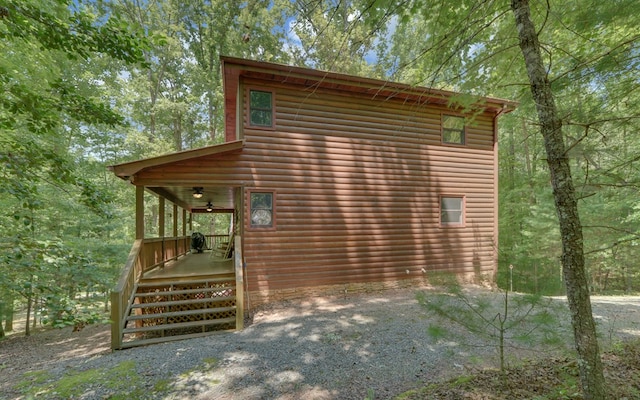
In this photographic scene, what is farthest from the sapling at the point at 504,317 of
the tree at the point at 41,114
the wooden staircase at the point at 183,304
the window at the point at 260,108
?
the window at the point at 260,108

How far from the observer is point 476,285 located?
8195 mm

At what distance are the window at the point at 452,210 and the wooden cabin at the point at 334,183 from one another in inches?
1.4

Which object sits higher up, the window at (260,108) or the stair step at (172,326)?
the window at (260,108)

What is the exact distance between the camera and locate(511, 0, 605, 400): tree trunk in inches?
87.2

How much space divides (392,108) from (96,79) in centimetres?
1377

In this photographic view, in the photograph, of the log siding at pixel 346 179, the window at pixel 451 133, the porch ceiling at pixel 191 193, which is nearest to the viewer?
the log siding at pixel 346 179

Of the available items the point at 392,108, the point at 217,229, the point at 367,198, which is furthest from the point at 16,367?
the point at 217,229

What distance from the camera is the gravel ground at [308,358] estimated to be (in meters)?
3.06

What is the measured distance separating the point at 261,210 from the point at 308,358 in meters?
3.67

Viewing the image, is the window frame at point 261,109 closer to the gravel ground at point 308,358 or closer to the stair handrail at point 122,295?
the stair handrail at point 122,295

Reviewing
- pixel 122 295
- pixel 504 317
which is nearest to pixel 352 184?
pixel 504 317

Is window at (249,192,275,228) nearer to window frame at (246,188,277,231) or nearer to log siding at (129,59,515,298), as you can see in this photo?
window frame at (246,188,277,231)

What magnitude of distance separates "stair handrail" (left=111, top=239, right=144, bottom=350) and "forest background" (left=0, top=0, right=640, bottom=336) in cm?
27

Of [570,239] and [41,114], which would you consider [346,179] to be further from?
[41,114]
